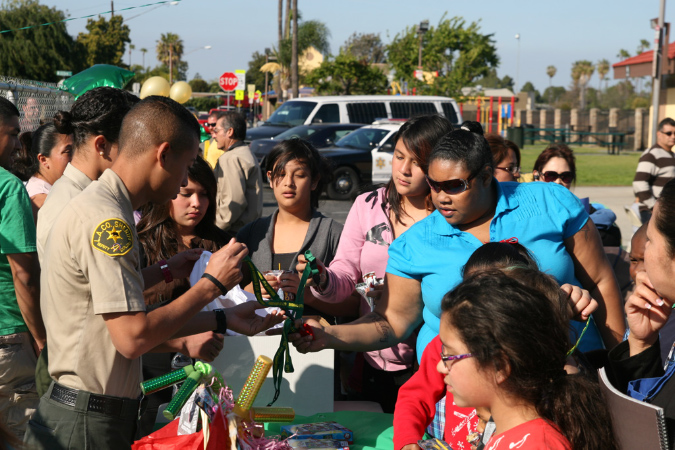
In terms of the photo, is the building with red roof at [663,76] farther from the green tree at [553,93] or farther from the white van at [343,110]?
the green tree at [553,93]

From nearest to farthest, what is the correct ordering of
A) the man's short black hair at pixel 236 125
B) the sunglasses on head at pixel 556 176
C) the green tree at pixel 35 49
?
the sunglasses on head at pixel 556 176 < the man's short black hair at pixel 236 125 < the green tree at pixel 35 49

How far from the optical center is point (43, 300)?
7.84 ft

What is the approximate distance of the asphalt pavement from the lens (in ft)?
42.2

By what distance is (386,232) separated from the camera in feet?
12.8

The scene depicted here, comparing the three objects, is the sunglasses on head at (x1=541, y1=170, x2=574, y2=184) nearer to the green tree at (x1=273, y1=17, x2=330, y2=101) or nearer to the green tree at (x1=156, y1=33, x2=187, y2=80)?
the green tree at (x1=273, y1=17, x2=330, y2=101)

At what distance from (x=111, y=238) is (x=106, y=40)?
56.3m

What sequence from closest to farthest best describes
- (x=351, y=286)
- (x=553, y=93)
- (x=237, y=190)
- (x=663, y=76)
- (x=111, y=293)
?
(x=111, y=293) < (x=351, y=286) < (x=237, y=190) < (x=663, y=76) < (x=553, y=93)

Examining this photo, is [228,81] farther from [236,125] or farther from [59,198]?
[59,198]

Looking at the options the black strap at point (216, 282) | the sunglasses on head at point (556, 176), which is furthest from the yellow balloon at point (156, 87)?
the black strap at point (216, 282)

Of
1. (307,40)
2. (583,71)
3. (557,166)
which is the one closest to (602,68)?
(583,71)

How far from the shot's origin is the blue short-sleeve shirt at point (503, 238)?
291 centimetres

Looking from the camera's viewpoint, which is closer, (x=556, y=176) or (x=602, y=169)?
(x=556, y=176)

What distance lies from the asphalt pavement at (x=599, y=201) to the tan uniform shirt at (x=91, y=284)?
10.0 metres

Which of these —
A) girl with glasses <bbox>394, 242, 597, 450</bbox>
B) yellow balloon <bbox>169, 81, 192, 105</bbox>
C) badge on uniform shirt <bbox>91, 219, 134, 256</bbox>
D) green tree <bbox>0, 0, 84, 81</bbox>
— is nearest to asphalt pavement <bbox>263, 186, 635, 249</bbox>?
yellow balloon <bbox>169, 81, 192, 105</bbox>
